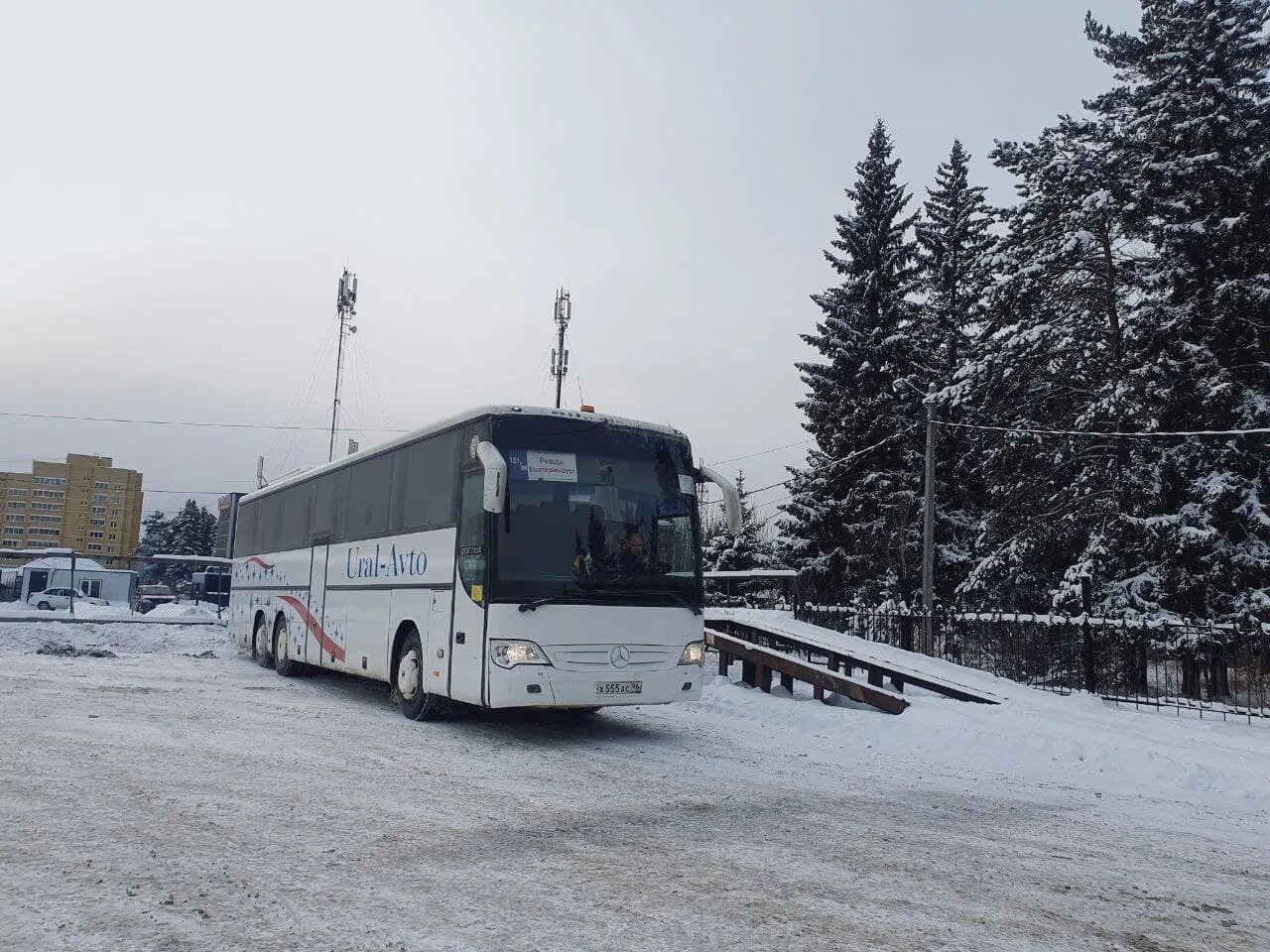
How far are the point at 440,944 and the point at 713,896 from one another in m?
1.50

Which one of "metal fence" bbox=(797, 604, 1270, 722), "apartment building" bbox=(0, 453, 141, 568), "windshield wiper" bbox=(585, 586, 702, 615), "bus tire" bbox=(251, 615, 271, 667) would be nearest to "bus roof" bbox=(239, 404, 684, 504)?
"windshield wiper" bbox=(585, 586, 702, 615)

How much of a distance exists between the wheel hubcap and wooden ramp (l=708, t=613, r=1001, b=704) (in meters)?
5.74

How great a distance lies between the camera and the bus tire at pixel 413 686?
1154cm

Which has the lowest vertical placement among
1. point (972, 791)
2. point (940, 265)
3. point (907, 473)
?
point (972, 791)

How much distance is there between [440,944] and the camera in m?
4.05

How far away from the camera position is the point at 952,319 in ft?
121

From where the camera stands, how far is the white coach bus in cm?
989

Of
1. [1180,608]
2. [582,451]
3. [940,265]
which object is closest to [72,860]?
[582,451]

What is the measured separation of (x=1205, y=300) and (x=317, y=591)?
20.1 metres

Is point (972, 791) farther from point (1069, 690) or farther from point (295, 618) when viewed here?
point (295, 618)

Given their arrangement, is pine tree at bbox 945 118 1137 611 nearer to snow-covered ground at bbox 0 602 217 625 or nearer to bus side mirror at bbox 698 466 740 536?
bus side mirror at bbox 698 466 740 536

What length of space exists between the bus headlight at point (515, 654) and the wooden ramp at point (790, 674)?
17.6ft

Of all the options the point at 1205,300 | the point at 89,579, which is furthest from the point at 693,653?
the point at 89,579

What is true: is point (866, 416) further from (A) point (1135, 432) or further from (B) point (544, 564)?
(B) point (544, 564)
